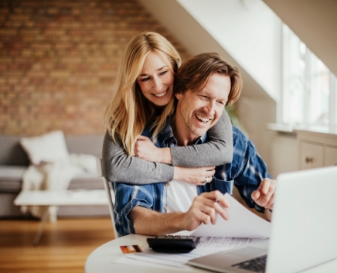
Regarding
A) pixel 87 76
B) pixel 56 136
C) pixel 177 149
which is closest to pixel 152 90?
pixel 177 149

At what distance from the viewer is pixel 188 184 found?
66.1 inches

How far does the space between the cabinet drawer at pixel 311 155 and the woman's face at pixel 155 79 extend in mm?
1404

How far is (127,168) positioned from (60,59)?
4.97m

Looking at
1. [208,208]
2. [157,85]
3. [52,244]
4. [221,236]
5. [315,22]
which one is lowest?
[52,244]

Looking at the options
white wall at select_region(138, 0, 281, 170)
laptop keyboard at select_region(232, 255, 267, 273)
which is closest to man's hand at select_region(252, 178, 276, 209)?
laptop keyboard at select_region(232, 255, 267, 273)

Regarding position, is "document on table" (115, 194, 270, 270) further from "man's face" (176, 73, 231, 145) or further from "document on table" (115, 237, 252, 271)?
"man's face" (176, 73, 231, 145)

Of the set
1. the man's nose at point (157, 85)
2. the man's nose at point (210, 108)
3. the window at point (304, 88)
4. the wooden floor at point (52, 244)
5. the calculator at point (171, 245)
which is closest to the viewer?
the calculator at point (171, 245)

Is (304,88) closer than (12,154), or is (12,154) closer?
(304,88)

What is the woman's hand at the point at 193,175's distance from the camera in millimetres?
1636

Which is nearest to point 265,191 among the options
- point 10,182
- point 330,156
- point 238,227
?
point 238,227

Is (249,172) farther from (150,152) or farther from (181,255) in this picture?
(181,255)

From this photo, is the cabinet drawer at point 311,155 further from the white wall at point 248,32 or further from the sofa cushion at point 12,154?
the sofa cushion at point 12,154

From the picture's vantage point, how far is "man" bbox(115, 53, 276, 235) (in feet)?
4.56

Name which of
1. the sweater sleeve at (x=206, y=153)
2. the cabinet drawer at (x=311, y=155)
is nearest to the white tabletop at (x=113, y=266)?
the sweater sleeve at (x=206, y=153)
